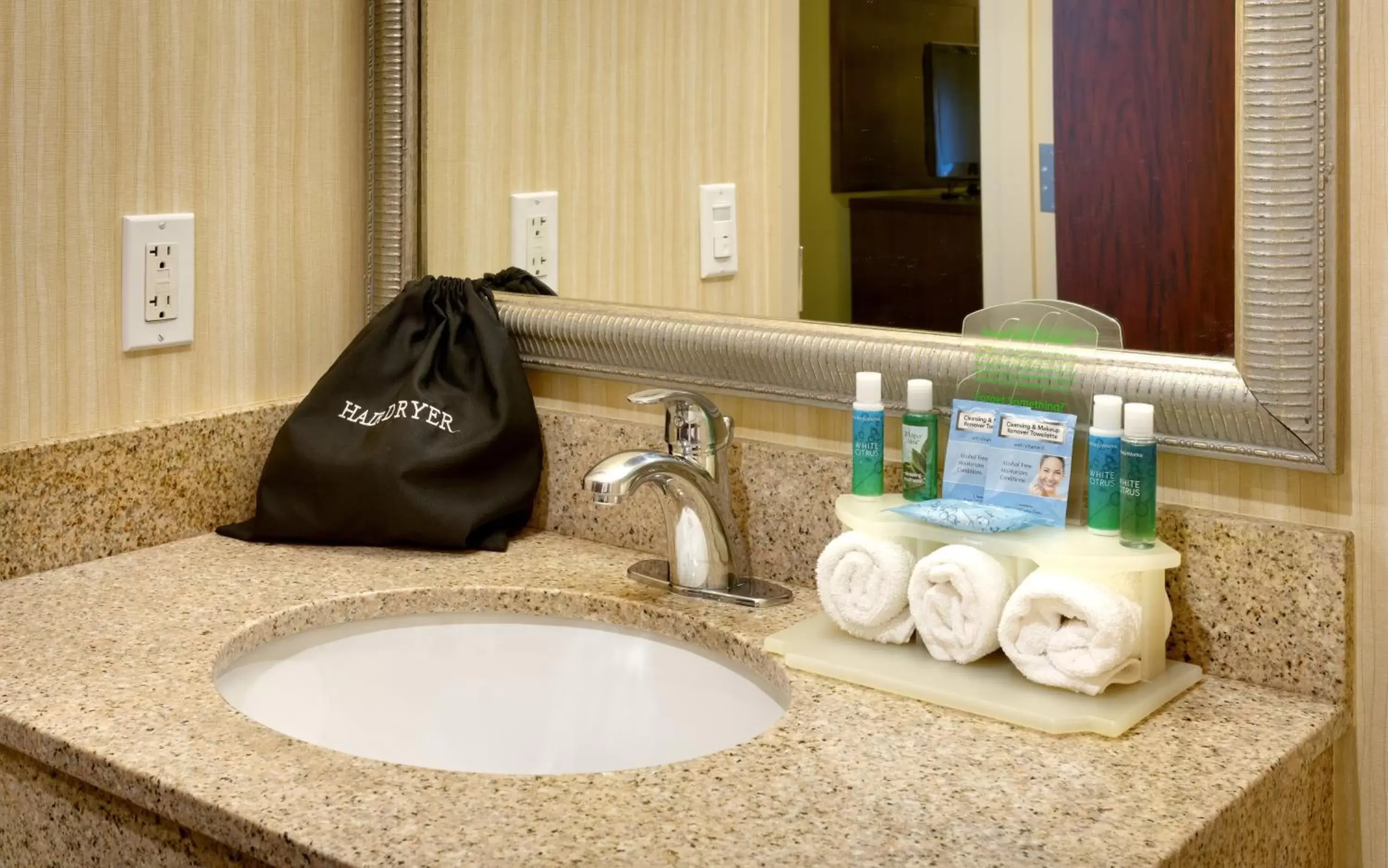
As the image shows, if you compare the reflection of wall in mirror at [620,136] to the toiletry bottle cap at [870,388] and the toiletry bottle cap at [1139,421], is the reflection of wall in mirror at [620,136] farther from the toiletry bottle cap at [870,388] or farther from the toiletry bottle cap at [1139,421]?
the toiletry bottle cap at [1139,421]

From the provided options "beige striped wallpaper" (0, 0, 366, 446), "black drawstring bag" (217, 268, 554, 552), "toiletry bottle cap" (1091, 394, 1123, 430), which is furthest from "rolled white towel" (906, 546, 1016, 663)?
"beige striped wallpaper" (0, 0, 366, 446)

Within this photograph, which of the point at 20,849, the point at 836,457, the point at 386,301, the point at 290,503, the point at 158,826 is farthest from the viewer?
the point at 386,301

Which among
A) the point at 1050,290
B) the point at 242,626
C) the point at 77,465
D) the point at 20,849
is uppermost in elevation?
the point at 1050,290

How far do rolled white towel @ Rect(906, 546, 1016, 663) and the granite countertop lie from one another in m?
0.05

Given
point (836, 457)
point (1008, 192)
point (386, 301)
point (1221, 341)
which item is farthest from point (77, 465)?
point (1221, 341)

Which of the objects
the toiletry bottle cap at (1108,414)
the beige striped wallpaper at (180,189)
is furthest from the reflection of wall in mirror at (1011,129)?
the beige striped wallpaper at (180,189)

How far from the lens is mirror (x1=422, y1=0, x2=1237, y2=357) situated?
1012mm

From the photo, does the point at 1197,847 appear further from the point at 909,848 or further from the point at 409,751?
the point at 409,751

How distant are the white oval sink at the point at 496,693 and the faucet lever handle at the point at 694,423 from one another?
0.16 meters

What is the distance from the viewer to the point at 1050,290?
107cm

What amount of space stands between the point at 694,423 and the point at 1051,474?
11.8 inches

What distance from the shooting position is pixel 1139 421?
3.20ft

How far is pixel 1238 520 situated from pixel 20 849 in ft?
2.83

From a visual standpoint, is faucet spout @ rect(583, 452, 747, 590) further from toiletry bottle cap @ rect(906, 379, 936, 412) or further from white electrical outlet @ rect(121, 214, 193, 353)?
white electrical outlet @ rect(121, 214, 193, 353)
